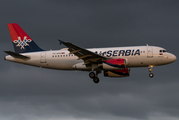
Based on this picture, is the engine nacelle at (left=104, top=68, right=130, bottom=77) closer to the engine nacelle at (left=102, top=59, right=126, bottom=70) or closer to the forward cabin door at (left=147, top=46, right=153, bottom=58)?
the engine nacelle at (left=102, top=59, right=126, bottom=70)

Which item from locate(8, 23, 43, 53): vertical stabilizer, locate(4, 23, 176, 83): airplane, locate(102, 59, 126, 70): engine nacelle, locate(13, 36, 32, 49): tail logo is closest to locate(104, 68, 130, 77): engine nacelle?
locate(4, 23, 176, 83): airplane

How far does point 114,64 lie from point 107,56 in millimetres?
2341

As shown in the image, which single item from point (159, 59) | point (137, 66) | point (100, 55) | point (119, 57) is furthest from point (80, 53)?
point (159, 59)

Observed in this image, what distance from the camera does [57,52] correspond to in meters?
54.8

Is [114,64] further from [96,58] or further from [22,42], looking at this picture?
[22,42]

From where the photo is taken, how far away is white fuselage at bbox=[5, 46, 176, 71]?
51.4 meters

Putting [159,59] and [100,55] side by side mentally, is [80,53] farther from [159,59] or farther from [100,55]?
[159,59]

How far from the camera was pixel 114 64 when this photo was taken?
50.6 m

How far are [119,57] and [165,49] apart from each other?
7.75 metres

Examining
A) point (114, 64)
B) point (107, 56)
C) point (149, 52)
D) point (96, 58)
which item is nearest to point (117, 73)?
point (107, 56)

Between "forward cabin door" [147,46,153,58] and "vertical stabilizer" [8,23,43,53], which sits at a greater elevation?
"vertical stabilizer" [8,23,43,53]

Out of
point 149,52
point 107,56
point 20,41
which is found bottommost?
point 107,56

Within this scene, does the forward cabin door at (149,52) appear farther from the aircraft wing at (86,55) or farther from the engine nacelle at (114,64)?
the aircraft wing at (86,55)

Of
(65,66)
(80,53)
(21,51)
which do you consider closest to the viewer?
(80,53)
